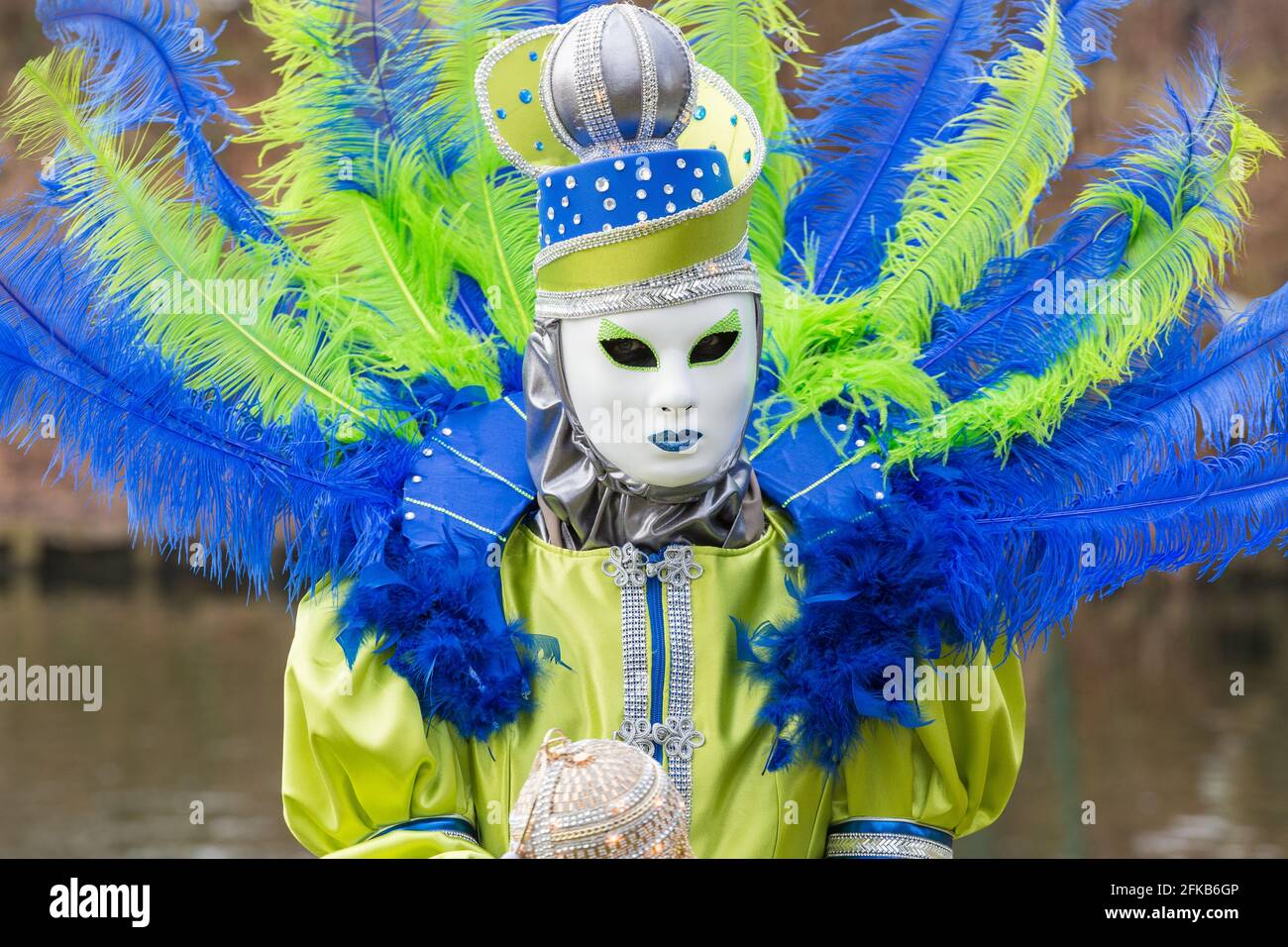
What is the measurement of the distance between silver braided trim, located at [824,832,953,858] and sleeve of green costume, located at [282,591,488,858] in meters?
0.50

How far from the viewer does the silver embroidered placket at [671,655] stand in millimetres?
2285

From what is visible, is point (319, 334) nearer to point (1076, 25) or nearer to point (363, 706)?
point (363, 706)

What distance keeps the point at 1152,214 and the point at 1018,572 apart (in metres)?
0.58

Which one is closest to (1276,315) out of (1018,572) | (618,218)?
A: (1018,572)

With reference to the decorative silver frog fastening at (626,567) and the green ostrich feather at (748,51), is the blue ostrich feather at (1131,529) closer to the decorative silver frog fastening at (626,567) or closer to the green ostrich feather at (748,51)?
the decorative silver frog fastening at (626,567)

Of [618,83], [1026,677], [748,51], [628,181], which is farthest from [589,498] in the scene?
[1026,677]

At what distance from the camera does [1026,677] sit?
9070 mm

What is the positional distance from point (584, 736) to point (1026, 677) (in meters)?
7.11

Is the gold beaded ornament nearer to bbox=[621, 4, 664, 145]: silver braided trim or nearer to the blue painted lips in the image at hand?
the blue painted lips

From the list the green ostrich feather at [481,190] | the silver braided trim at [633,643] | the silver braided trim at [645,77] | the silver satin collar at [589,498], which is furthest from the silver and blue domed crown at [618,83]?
the silver braided trim at [633,643]

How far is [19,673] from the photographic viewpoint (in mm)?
7852

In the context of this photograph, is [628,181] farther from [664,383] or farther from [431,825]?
[431,825]

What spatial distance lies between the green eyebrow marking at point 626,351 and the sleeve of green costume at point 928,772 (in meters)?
0.59

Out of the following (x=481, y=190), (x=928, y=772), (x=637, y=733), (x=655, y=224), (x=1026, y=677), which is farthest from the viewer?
(x=1026, y=677)
